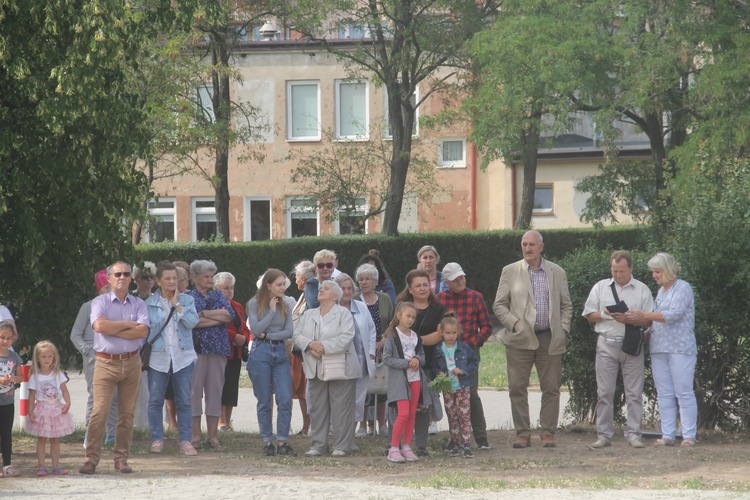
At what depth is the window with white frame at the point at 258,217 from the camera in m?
37.8

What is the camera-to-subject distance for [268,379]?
452 inches

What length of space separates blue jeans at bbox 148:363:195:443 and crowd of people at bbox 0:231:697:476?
1cm

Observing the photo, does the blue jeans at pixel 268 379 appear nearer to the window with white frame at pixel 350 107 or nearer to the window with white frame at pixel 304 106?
the window with white frame at pixel 350 107

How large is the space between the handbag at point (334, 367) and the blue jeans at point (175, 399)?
1.33 meters

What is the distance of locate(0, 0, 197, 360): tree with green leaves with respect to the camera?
1065 centimetres

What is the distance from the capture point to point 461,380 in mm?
11172

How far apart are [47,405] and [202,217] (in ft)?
92.5

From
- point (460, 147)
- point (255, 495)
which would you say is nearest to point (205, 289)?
point (255, 495)

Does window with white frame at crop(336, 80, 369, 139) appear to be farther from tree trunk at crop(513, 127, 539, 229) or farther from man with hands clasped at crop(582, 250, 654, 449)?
man with hands clasped at crop(582, 250, 654, 449)

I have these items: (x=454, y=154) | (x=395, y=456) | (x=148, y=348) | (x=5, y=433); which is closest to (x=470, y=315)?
(x=395, y=456)

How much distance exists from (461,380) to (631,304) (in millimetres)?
1963

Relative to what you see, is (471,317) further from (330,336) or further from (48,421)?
(48,421)

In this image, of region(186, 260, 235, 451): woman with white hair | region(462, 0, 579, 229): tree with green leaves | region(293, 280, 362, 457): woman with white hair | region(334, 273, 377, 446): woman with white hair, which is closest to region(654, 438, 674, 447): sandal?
region(334, 273, 377, 446): woman with white hair

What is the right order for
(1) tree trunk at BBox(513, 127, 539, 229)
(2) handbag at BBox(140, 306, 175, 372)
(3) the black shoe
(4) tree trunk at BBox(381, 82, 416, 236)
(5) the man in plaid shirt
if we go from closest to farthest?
(2) handbag at BBox(140, 306, 175, 372), (3) the black shoe, (5) the man in plaid shirt, (4) tree trunk at BBox(381, 82, 416, 236), (1) tree trunk at BBox(513, 127, 539, 229)
